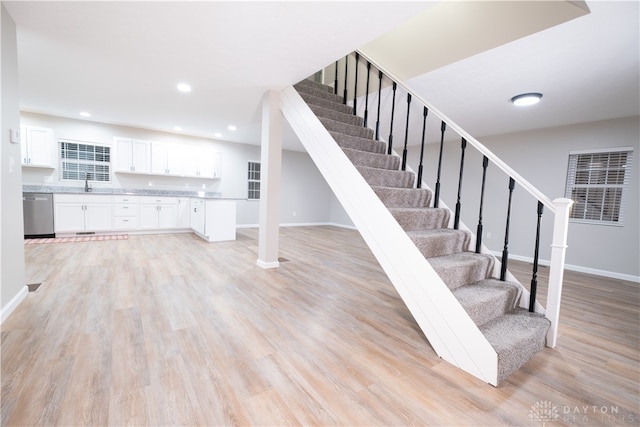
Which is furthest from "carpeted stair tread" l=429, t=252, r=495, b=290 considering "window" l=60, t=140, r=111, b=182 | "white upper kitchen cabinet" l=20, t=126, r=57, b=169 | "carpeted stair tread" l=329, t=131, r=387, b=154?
"white upper kitchen cabinet" l=20, t=126, r=57, b=169

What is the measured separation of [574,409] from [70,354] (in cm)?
290

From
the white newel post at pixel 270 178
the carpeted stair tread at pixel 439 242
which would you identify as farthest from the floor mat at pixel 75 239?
the carpeted stair tread at pixel 439 242

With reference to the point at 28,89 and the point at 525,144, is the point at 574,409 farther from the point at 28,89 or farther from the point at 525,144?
the point at 28,89

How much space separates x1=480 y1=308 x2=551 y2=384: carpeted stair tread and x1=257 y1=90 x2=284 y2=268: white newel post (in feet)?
8.60

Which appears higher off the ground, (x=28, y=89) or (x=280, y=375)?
(x=28, y=89)

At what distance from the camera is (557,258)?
6.30 ft

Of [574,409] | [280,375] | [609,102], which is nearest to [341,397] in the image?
[280,375]

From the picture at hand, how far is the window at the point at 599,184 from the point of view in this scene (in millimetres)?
4098

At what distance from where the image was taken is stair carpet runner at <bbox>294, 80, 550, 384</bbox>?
1.74 m

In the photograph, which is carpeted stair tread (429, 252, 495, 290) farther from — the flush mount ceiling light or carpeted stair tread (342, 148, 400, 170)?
the flush mount ceiling light

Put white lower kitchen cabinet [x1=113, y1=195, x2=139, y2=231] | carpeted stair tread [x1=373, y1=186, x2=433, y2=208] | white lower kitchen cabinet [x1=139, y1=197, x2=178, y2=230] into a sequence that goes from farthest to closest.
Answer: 1. white lower kitchen cabinet [x1=139, y1=197, x2=178, y2=230]
2. white lower kitchen cabinet [x1=113, y1=195, x2=139, y2=231]
3. carpeted stair tread [x1=373, y1=186, x2=433, y2=208]

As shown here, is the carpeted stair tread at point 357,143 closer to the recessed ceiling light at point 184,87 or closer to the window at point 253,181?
the recessed ceiling light at point 184,87

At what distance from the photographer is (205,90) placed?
3.77 meters

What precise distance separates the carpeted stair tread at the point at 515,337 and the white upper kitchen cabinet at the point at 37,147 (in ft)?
24.5
